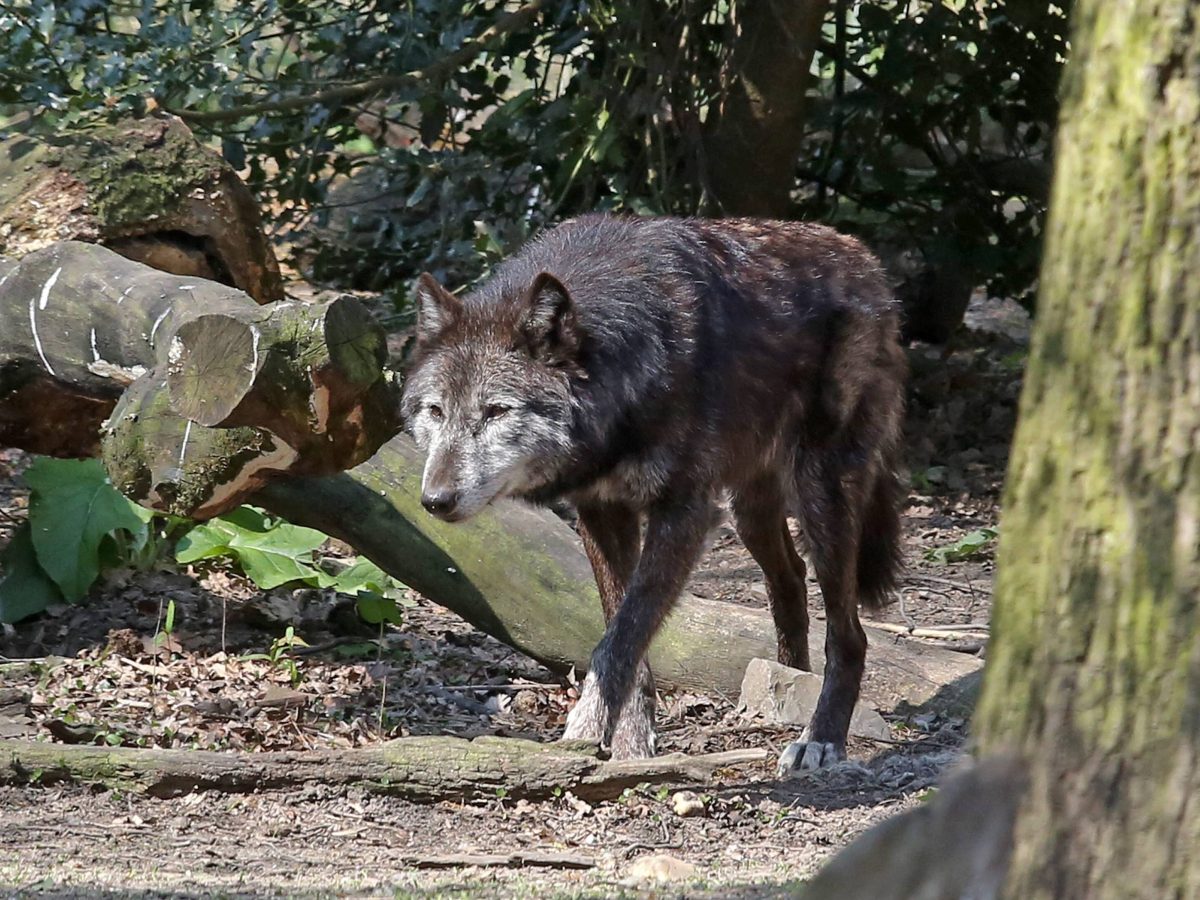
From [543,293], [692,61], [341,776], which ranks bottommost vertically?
[341,776]

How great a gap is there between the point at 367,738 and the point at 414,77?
12.6 feet

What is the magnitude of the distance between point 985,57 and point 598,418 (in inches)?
202

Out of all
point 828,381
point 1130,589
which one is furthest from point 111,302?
point 1130,589

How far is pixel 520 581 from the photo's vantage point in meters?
6.39

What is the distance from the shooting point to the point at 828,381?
6324 millimetres

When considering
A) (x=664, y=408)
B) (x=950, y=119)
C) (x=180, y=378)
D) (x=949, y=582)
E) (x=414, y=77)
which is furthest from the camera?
(x=950, y=119)

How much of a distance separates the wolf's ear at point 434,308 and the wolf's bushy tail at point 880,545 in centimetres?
209

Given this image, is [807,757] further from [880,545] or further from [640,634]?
[880,545]

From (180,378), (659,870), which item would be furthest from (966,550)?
(180,378)

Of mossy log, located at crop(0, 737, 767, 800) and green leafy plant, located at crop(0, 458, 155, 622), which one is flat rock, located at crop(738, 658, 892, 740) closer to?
mossy log, located at crop(0, 737, 767, 800)

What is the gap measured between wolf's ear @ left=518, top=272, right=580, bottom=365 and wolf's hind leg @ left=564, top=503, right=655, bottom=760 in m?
0.70

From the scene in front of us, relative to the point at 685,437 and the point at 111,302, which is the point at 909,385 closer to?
the point at 685,437

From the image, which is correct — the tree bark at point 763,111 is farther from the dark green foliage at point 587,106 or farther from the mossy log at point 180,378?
the mossy log at point 180,378

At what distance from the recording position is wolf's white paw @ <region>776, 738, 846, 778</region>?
5.71 m
